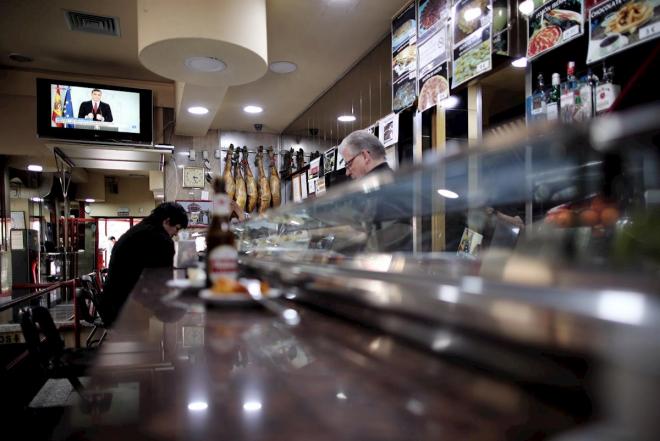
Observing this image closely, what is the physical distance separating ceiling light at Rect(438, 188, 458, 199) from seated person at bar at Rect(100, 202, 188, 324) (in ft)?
7.00

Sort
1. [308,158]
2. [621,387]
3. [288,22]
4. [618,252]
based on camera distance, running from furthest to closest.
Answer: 1. [308,158]
2. [288,22]
3. [618,252]
4. [621,387]

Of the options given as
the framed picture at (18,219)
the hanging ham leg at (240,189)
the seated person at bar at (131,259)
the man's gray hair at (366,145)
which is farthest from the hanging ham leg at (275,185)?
the framed picture at (18,219)

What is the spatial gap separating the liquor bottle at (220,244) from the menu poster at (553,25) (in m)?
1.66

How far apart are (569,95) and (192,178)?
5330 mm

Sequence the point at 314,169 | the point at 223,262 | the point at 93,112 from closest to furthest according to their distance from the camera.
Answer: the point at 223,262 → the point at 93,112 → the point at 314,169

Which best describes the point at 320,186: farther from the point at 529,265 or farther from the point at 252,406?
the point at 252,406

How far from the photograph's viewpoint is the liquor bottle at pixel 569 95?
1861mm

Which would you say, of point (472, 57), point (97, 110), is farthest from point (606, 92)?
point (97, 110)

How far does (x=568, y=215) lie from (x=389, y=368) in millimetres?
1104

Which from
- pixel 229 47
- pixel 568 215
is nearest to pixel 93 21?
pixel 229 47

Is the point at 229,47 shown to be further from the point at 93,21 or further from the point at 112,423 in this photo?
the point at 112,423

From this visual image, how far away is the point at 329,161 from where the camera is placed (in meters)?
5.02

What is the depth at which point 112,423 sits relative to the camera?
1.57ft

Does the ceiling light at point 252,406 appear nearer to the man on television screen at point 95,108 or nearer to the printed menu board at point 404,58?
the printed menu board at point 404,58
